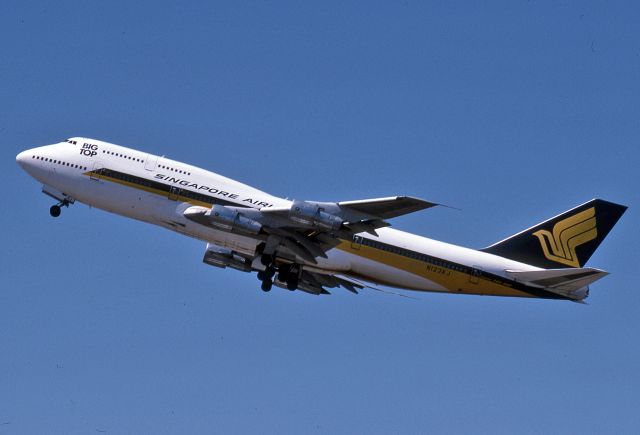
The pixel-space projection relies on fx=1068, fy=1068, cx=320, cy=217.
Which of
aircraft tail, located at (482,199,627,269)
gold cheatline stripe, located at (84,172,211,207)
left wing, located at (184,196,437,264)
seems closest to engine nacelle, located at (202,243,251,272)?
left wing, located at (184,196,437,264)

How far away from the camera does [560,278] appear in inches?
2218

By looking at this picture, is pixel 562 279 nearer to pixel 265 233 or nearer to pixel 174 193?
pixel 265 233

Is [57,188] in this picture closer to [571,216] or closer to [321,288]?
[321,288]

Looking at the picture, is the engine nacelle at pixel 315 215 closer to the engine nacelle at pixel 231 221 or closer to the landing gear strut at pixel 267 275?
the engine nacelle at pixel 231 221

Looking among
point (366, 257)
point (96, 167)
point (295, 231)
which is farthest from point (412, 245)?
point (96, 167)

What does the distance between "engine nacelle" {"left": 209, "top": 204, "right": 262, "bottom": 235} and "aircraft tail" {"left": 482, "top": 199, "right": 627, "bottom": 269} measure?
14.3 metres

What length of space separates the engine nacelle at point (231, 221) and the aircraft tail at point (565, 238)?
14280 millimetres

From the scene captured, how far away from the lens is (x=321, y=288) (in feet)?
202

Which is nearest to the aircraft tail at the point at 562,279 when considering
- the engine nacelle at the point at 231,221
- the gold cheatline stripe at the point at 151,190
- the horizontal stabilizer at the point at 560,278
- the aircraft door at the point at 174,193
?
the horizontal stabilizer at the point at 560,278

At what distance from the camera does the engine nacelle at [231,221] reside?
175ft

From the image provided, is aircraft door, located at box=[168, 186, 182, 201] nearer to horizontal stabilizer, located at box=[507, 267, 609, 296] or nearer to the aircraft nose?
the aircraft nose

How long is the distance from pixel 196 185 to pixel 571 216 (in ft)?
72.4

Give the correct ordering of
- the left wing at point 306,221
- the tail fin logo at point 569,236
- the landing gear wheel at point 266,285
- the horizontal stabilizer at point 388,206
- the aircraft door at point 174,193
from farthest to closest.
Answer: the tail fin logo at point 569,236 → the landing gear wheel at point 266,285 → the aircraft door at point 174,193 → the left wing at point 306,221 → the horizontal stabilizer at point 388,206

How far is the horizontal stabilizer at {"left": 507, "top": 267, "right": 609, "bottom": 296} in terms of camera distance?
Result: 54.8 m
